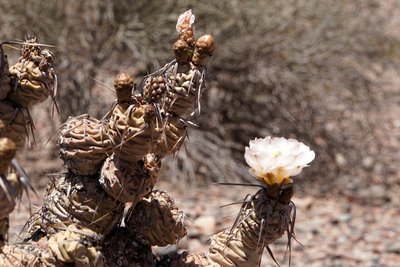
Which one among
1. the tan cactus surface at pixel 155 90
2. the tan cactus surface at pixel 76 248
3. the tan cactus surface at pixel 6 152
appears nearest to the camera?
the tan cactus surface at pixel 6 152

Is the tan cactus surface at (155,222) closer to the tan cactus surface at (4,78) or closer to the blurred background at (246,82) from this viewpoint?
the tan cactus surface at (4,78)

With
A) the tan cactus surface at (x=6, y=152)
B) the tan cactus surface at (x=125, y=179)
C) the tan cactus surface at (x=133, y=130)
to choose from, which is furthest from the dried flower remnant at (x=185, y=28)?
the tan cactus surface at (x=6, y=152)

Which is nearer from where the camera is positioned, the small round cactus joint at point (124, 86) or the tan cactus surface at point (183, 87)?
the small round cactus joint at point (124, 86)

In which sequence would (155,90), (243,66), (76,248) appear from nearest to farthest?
(76,248)
(155,90)
(243,66)

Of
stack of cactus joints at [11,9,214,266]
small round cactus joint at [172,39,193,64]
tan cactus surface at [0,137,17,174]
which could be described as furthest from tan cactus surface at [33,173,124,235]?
tan cactus surface at [0,137,17,174]

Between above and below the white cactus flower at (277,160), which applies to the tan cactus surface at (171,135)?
above

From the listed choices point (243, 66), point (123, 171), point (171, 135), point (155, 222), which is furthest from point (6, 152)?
point (243, 66)

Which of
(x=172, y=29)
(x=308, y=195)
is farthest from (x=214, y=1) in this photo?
(x=308, y=195)

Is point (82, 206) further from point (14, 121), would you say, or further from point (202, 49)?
point (202, 49)
